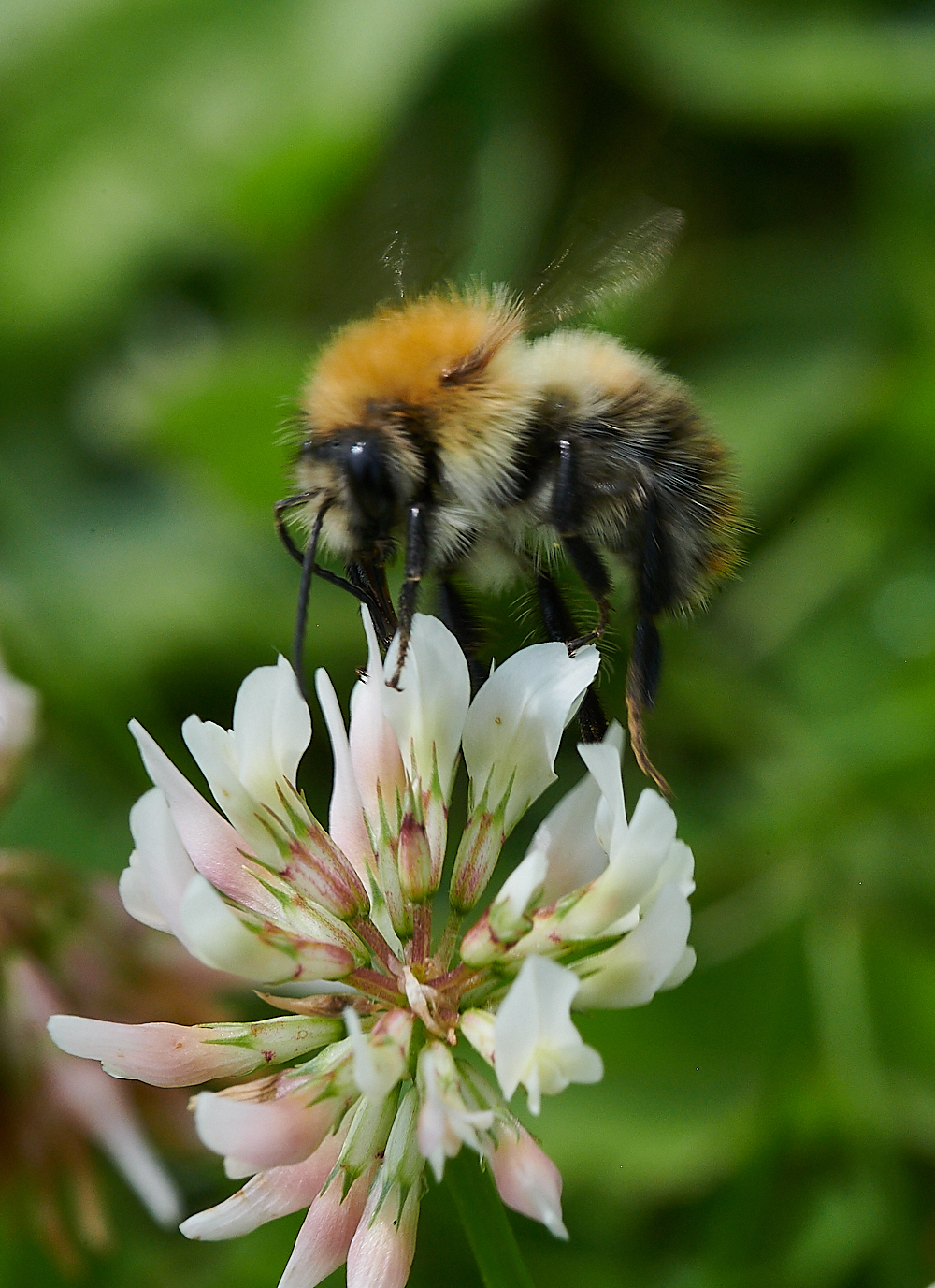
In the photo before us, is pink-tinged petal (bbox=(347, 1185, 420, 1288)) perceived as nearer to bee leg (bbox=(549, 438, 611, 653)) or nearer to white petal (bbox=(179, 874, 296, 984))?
white petal (bbox=(179, 874, 296, 984))

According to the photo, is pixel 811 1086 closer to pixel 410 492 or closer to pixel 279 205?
pixel 410 492

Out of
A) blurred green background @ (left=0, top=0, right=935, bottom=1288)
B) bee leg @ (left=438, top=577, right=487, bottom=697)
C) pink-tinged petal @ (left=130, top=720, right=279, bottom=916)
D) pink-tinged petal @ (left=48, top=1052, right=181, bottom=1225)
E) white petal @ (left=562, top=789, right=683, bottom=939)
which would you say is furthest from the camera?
blurred green background @ (left=0, top=0, right=935, bottom=1288)

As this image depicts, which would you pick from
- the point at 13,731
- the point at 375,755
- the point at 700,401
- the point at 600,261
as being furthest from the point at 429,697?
the point at 700,401

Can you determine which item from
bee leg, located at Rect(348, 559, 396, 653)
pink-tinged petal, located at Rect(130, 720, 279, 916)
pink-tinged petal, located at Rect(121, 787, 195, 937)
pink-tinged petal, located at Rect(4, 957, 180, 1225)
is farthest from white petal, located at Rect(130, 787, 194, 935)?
pink-tinged petal, located at Rect(4, 957, 180, 1225)

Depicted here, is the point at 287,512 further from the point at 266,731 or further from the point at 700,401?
the point at 700,401

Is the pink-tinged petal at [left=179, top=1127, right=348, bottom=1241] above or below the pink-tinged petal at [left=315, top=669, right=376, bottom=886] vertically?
below

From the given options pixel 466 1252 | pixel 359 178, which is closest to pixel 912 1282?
pixel 466 1252
